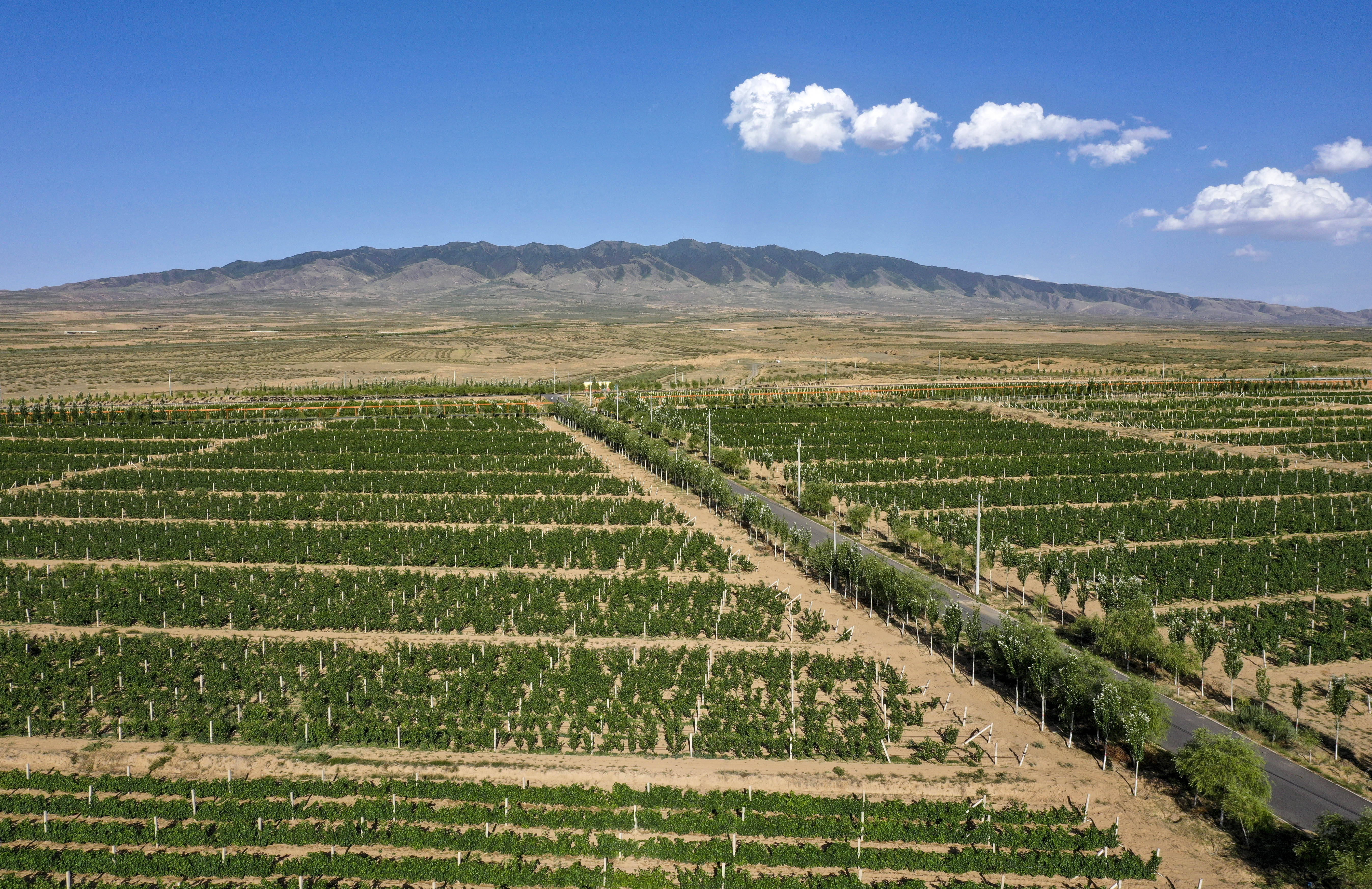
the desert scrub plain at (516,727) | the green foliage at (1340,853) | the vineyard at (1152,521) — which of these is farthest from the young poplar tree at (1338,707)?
the desert scrub plain at (516,727)

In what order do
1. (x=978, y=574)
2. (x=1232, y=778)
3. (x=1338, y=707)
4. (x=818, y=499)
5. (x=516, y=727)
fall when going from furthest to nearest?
1. (x=818, y=499)
2. (x=978, y=574)
3. (x=516, y=727)
4. (x=1338, y=707)
5. (x=1232, y=778)

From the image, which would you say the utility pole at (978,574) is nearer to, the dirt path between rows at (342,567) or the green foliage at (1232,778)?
the dirt path between rows at (342,567)

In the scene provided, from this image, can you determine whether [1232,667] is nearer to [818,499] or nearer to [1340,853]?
[1340,853]

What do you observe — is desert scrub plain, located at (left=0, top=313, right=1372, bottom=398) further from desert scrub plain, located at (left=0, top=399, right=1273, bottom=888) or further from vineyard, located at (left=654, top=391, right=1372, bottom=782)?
desert scrub plain, located at (left=0, top=399, right=1273, bottom=888)

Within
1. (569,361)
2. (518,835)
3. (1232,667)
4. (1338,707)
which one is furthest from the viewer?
(569,361)

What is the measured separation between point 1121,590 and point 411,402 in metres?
75.4

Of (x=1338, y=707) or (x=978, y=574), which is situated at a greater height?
(x=978, y=574)

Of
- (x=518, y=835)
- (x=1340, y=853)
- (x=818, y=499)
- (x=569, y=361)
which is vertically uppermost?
(x=569, y=361)

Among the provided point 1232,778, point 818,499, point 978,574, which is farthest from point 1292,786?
point 818,499

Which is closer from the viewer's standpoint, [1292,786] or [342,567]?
[1292,786]

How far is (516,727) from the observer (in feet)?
73.5

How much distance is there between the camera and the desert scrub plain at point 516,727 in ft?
57.4

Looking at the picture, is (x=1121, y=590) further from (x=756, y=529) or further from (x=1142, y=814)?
(x=756, y=529)

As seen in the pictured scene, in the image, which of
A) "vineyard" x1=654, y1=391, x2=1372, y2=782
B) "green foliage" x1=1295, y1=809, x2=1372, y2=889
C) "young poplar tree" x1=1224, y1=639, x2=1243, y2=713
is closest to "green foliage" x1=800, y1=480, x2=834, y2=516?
"vineyard" x1=654, y1=391, x2=1372, y2=782
